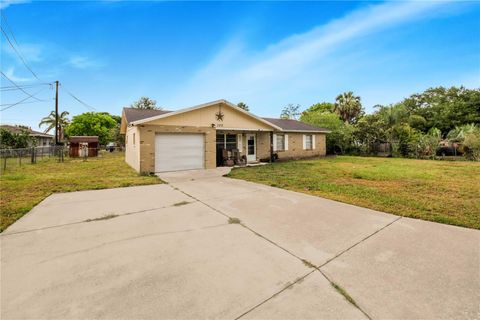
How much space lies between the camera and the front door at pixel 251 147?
14.4 meters

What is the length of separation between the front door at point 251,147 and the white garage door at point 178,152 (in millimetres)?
4049

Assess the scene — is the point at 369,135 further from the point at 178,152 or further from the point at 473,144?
the point at 178,152

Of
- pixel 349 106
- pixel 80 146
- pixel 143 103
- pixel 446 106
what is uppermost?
pixel 143 103

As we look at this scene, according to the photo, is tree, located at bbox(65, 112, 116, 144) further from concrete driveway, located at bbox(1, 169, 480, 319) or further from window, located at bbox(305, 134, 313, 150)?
concrete driveway, located at bbox(1, 169, 480, 319)

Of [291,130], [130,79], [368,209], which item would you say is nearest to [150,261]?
[368,209]

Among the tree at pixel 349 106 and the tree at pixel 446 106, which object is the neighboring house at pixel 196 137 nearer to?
the tree at pixel 349 106

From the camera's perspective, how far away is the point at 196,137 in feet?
36.4

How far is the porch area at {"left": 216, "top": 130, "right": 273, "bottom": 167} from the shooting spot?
505 inches

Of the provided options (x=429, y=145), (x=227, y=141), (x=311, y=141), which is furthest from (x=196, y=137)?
(x=429, y=145)

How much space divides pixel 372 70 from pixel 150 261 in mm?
18646

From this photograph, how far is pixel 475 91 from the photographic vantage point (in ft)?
83.3

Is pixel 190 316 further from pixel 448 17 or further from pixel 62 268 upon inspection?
pixel 448 17

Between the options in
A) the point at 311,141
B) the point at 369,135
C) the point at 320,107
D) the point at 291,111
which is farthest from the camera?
the point at 320,107

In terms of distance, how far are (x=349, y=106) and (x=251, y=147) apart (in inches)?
1021
